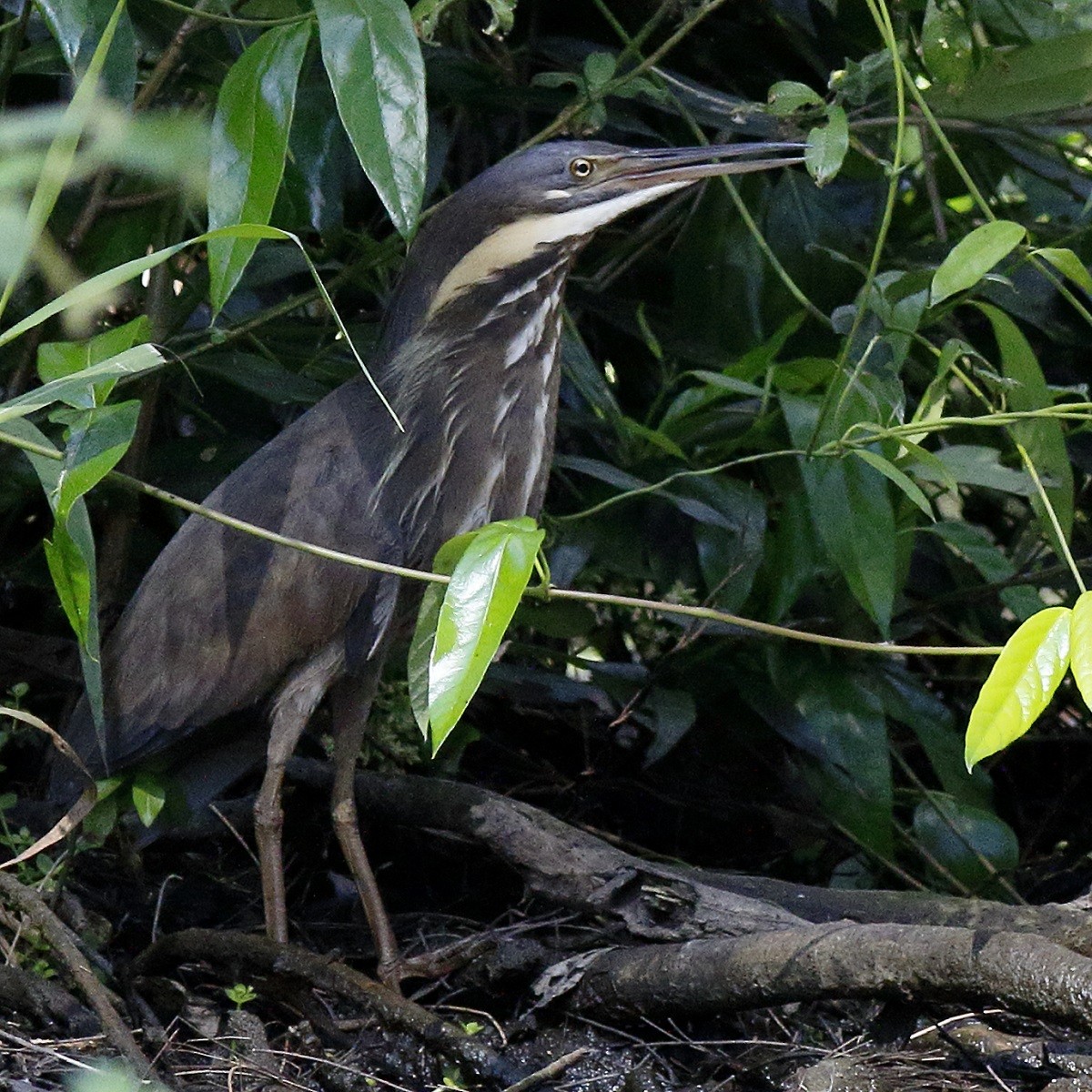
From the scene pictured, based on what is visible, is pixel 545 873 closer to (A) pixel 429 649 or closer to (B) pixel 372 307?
(A) pixel 429 649

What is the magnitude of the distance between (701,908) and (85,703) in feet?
3.47

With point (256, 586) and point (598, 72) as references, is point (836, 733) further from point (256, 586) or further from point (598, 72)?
point (598, 72)

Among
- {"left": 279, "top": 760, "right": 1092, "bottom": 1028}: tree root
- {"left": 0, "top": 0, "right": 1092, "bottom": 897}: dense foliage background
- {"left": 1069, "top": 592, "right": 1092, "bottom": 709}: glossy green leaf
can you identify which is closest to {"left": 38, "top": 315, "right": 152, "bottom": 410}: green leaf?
{"left": 0, "top": 0, "right": 1092, "bottom": 897}: dense foliage background

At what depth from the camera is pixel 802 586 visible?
107 inches

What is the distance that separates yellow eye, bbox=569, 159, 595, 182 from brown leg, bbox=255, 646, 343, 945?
804mm

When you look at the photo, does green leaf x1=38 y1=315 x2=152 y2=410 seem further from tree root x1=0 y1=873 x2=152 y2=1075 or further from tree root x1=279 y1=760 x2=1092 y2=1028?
tree root x1=279 y1=760 x2=1092 y2=1028

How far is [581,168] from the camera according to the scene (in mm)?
2379

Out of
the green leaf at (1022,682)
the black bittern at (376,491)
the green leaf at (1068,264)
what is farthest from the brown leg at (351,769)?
the green leaf at (1022,682)

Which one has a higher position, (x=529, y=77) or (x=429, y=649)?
(x=529, y=77)

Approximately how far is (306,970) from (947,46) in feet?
5.29

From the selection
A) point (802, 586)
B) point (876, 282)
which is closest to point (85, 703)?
point (802, 586)

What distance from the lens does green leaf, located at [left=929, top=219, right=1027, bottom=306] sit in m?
1.78

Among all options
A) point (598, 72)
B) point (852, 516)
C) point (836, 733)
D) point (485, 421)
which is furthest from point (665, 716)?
point (598, 72)

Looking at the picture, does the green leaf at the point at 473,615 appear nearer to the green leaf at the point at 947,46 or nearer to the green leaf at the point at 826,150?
the green leaf at the point at 826,150
